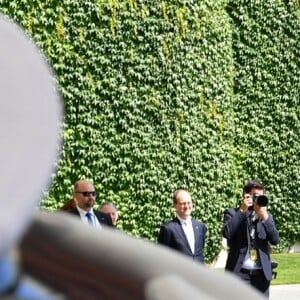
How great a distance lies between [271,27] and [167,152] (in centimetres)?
403

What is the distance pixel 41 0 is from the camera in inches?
602

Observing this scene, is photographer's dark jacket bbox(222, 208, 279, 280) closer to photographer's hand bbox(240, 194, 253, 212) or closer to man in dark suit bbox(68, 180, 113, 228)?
photographer's hand bbox(240, 194, 253, 212)

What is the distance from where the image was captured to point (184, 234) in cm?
815

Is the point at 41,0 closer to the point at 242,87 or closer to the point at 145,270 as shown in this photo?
the point at 242,87

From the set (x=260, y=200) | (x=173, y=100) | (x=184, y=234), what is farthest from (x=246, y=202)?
(x=173, y=100)

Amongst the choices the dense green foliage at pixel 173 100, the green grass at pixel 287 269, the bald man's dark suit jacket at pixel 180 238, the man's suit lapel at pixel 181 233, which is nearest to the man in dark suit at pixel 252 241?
the bald man's dark suit jacket at pixel 180 238

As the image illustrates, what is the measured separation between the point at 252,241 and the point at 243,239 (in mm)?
79

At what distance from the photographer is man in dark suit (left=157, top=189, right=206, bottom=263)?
804 centimetres

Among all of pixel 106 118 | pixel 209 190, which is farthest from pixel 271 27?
pixel 106 118

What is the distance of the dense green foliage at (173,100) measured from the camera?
51.3 feet

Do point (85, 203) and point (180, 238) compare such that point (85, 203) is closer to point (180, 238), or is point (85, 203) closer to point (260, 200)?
point (180, 238)

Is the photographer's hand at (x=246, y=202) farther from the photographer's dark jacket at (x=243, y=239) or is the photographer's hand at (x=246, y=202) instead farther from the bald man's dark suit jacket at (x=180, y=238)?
the bald man's dark suit jacket at (x=180, y=238)

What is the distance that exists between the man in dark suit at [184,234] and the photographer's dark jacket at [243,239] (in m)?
0.25

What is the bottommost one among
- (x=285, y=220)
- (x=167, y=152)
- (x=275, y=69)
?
(x=285, y=220)
